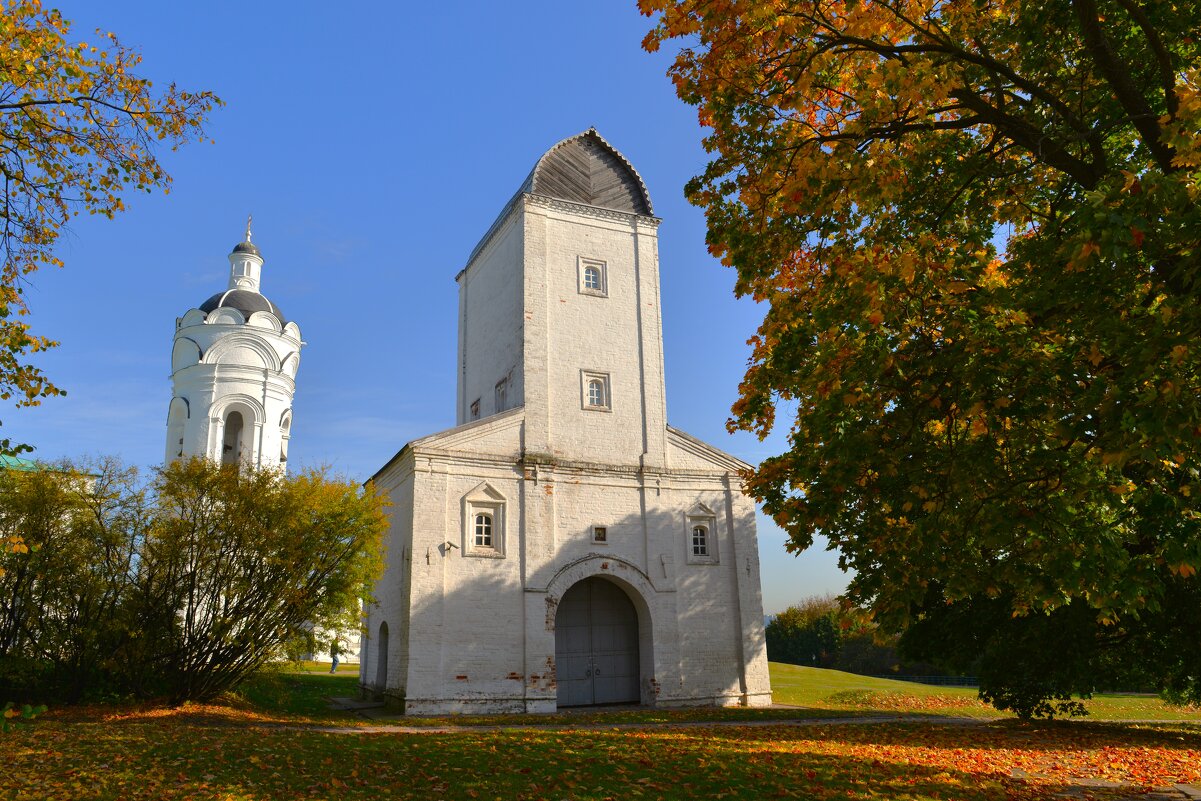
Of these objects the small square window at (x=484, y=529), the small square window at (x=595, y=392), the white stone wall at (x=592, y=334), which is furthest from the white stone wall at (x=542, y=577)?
the small square window at (x=595, y=392)

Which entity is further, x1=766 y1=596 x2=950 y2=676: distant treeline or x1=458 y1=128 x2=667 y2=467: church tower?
x1=766 y1=596 x2=950 y2=676: distant treeline

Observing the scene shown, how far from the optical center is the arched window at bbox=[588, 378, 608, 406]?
2377cm

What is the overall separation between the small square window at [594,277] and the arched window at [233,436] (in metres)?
20.8

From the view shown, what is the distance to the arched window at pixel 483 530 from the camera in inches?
839

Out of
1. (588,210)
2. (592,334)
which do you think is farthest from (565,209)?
(592,334)

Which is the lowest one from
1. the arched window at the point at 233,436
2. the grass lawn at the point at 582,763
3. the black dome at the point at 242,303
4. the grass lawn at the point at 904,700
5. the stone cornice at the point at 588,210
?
the grass lawn at the point at 904,700

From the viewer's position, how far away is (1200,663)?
47.9 ft

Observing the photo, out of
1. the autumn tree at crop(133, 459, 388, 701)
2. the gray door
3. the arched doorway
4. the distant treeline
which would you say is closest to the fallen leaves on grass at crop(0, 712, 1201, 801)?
the autumn tree at crop(133, 459, 388, 701)

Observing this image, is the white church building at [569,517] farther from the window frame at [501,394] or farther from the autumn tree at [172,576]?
the autumn tree at [172,576]

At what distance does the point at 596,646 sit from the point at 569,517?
12.4 ft

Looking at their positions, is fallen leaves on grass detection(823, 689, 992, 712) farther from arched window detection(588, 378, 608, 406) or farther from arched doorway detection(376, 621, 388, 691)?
arched doorway detection(376, 621, 388, 691)

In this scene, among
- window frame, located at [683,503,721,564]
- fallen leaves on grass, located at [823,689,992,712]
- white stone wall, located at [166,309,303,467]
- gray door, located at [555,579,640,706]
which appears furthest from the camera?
white stone wall, located at [166,309,303,467]

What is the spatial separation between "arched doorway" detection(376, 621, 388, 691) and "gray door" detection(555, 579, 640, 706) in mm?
4980

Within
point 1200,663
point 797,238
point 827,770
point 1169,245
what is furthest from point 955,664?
point 1169,245
